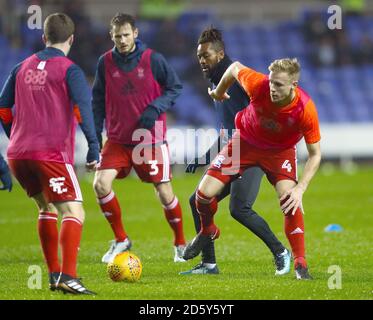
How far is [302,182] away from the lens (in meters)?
8.38

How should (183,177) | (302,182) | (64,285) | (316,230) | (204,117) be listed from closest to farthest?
(64,285) → (302,182) → (316,230) → (183,177) → (204,117)

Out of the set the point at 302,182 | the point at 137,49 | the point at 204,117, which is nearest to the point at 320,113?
the point at 204,117

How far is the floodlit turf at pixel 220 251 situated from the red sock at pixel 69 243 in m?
0.23

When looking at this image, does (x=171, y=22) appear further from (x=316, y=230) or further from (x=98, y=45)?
(x=316, y=230)

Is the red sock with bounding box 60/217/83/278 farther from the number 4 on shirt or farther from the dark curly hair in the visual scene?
the dark curly hair

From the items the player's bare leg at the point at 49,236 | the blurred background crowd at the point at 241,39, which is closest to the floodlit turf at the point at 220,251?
the player's bare leg at the point at 49,236

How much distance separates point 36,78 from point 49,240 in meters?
1.35

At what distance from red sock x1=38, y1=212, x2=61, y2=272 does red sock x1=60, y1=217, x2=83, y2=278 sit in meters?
0.32

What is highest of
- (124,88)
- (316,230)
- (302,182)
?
(124,88)

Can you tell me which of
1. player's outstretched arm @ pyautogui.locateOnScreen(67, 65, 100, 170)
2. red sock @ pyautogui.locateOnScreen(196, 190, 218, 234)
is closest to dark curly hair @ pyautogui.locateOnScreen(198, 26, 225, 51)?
red sock @ pyautogui.locateOnScreen(196, 190, 218, 234)

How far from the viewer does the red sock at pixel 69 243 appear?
7848 mm

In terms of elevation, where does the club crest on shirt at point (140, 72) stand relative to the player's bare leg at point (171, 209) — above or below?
above

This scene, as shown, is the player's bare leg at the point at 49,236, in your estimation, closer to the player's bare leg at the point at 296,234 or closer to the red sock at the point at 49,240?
the red sock at the point at 49,240

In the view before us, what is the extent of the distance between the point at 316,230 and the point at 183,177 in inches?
385
